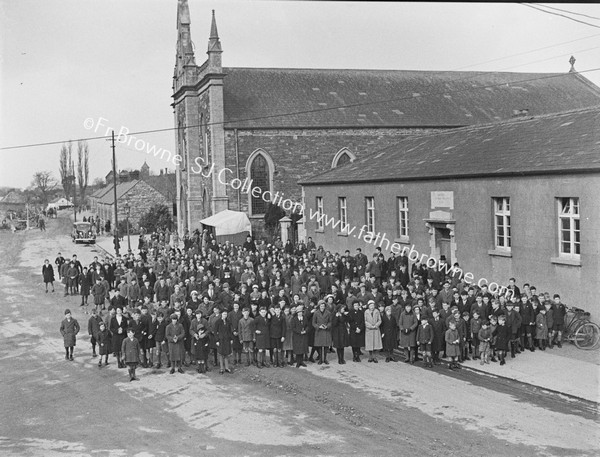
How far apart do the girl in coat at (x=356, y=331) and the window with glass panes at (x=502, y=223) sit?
629 cm

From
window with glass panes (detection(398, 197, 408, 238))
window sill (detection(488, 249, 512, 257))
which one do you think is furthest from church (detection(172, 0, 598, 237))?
window sill (detection(488, 249, 512, 257))

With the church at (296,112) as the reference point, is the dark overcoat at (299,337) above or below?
below

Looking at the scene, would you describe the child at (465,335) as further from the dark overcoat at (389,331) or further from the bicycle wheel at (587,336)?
the bicycle wheel at (587,336)

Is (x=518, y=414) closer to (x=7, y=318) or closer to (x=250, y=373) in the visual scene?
(x=250, y=373)

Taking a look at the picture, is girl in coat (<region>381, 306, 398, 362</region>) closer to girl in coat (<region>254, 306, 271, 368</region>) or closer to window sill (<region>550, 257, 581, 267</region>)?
girl in coat (<region>254, 306, 271, 368</region>)

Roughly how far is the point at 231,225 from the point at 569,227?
22818 mm

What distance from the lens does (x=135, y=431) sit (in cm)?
1060

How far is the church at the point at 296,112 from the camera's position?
133ft

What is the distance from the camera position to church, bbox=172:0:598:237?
133 ft

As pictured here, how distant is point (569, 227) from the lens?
55.9ft

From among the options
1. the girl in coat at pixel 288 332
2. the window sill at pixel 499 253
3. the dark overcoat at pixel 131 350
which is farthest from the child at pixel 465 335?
the dark overcoat at pixel 131 350

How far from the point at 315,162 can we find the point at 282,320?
27.1m

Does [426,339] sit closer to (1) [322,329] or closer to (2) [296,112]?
(1) [322,329]

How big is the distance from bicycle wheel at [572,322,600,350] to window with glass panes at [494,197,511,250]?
14.1 ft
